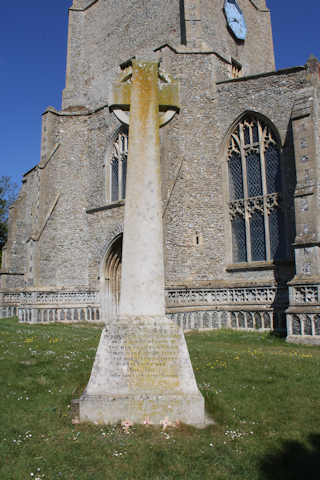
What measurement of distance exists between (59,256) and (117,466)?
630 inches

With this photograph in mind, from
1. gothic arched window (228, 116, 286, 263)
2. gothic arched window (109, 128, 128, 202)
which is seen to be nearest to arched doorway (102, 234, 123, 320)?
gothic arched window (109, 128, 128, 202)

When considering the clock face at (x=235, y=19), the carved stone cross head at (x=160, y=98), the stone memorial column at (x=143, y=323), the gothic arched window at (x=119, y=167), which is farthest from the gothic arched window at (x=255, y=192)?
the stone memorial column at (x=143, y=323)

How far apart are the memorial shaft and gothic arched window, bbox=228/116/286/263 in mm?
10032

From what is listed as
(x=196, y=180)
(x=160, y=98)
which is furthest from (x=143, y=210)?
(x=196, y=180)

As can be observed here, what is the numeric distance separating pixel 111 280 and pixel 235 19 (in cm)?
1373

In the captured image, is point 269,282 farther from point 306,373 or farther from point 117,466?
point 117,466

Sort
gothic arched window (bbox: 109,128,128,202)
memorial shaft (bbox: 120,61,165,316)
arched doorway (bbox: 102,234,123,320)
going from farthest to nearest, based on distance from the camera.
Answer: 1. gothic arched window (bbox: 109,128,128,202)
2. arched doorway (bbox: 102,234,123,320)
3. memorial shaft (bbox: 120,61,165,316)

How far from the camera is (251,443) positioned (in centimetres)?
396

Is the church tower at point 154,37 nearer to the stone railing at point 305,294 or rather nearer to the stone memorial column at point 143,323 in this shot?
the stone railing at point 305,294

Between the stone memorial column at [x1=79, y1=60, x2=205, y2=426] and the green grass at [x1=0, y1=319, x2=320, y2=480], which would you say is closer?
the green grass at [x1=0, y1=319, x2=320, y2=480]

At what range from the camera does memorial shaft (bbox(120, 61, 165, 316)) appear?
15.9 feet

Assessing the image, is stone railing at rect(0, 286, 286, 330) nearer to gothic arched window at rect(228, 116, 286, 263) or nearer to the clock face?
gothic arched window at rect(228, 116, 286, 263)

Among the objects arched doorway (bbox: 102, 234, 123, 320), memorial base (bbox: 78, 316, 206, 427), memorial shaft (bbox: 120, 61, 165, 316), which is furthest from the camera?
arched doorway (bbox: 102, 234, 123, 320)

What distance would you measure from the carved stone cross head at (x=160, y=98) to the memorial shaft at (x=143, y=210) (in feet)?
0.32
